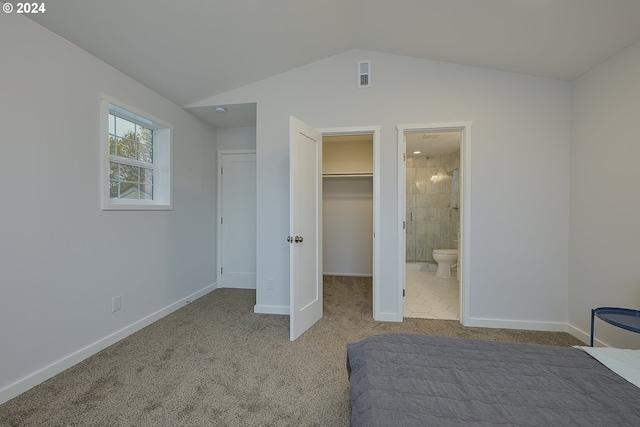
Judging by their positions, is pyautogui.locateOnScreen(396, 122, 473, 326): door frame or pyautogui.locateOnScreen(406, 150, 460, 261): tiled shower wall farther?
pyautogui.locateOnScreen(406, 150, 460, 261): tiled shower wall

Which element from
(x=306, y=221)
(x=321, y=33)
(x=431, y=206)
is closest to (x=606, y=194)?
(x=306, y=221)

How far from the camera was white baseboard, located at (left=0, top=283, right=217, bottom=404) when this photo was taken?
1.65 m

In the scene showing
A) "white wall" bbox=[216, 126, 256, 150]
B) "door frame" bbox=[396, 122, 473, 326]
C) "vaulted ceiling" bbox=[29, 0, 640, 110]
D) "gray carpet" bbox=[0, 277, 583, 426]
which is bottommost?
"gray carpet" bbox=[0, 277, 583, 426]

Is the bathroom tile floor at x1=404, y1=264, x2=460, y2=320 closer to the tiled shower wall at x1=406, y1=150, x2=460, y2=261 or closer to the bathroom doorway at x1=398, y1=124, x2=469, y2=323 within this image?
the bathroom doorway at x1=398, y1=124, x2=469, y2=323

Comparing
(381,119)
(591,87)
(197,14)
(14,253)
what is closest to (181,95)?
(197,14)

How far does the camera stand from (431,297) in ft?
11.8

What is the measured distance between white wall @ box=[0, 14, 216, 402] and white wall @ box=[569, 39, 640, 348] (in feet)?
13.9

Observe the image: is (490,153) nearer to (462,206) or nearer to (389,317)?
(462,206)

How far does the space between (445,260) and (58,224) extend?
5.09 metres

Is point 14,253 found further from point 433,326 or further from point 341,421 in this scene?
point 433,326

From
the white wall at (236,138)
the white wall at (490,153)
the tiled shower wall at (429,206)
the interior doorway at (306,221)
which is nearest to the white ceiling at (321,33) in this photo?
the white wall at (490,153)

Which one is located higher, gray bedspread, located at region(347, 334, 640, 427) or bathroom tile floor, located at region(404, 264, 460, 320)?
gray bedspread, located at region(347, 334, 640, 427)

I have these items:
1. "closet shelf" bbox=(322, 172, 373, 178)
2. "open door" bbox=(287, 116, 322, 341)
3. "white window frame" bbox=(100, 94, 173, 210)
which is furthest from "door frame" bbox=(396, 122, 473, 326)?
"white window frame" bbox=(100, 94, 173, 210)
